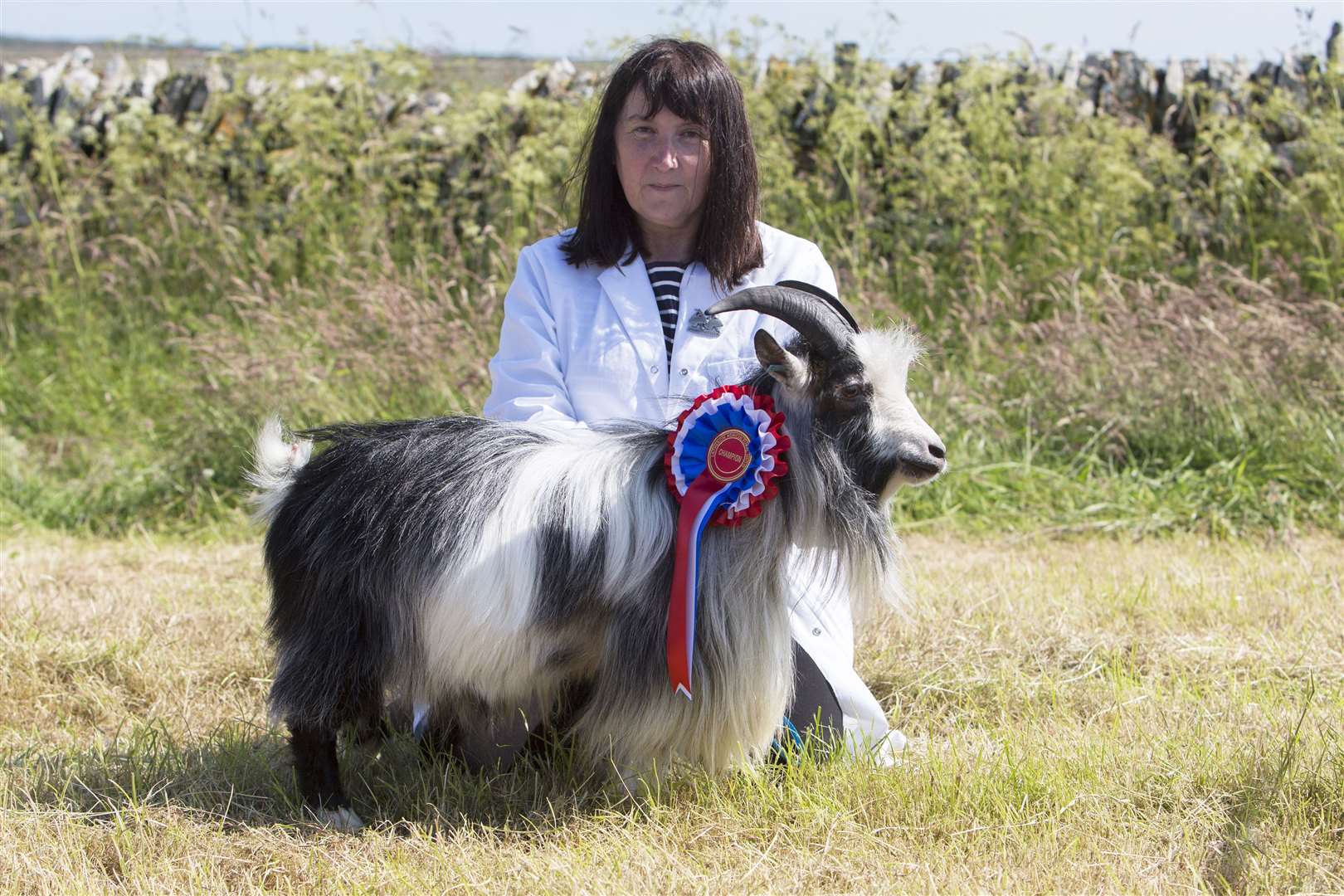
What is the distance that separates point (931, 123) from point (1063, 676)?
414 centimetres

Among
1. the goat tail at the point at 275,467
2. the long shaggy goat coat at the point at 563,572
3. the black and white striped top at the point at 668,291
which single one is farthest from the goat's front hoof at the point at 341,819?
the black and white striped top at the point at 668,291

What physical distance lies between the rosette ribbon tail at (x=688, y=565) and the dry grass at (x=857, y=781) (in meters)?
0.44

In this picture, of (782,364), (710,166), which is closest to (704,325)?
(710,166)

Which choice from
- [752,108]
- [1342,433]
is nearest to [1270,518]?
[1342,433]

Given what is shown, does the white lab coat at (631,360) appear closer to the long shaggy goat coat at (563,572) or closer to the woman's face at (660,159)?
the woman's face at (660,159)

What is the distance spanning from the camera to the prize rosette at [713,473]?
2.88m

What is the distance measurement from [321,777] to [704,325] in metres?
1.53

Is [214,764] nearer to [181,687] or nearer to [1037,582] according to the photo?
[181,687]

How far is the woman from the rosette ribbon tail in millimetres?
612

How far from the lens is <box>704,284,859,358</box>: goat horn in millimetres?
2834

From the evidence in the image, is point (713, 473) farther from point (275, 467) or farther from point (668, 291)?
point (275, 467)

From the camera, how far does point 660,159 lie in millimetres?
3600

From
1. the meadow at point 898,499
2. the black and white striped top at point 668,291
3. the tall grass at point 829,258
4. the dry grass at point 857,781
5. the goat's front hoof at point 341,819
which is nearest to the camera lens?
the dry grass at point 857,781

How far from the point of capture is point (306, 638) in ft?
10.1
